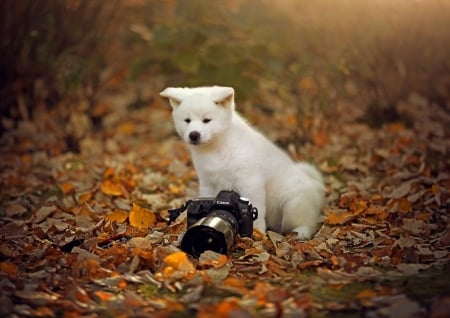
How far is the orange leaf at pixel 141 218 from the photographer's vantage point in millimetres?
4245

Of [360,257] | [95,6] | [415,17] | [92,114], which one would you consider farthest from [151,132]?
[360,257]

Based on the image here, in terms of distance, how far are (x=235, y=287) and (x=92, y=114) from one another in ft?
14.5

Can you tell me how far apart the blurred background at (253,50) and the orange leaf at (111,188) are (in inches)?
59.1

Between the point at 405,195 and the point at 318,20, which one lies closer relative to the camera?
the point at 405,195

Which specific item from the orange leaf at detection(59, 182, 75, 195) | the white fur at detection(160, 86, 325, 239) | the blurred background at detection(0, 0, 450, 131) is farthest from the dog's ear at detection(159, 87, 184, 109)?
the blurred background at detection(0, 0, 450, 131)

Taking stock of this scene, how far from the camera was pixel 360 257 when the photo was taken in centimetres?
348

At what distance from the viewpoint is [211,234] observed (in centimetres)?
350

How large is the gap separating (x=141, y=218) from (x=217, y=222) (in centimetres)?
93

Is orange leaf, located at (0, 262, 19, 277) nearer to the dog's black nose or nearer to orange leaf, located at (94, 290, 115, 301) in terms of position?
orange leaf, located at (94, 290, 115, 301)

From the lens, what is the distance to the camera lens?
3461 millimetres

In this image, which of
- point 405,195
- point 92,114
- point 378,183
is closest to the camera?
point 405,195

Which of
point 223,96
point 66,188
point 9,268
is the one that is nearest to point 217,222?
point 223,96

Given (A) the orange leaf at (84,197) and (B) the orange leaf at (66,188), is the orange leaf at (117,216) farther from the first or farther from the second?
(B) the orange leaf at (66,188)

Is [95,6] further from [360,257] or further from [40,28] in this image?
[360,257]
